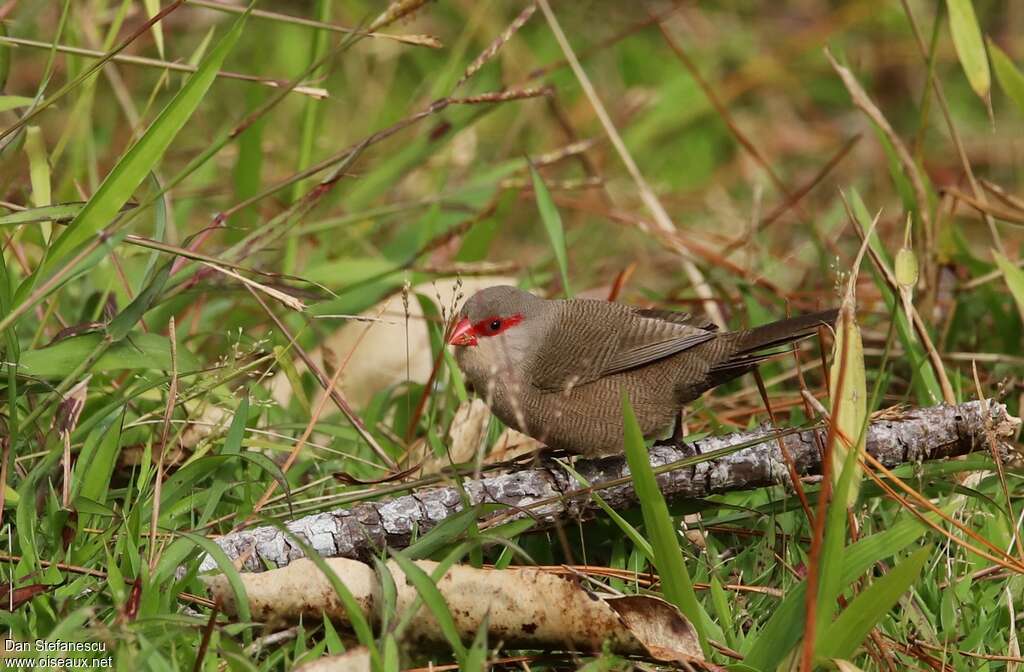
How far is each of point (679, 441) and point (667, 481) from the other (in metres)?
0.35

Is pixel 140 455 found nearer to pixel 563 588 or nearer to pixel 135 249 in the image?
pixel 135 249

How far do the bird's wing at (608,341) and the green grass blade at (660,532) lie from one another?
88 cm

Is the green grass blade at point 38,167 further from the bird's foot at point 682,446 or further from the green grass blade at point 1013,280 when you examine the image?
the green grass blade at point 1013,280

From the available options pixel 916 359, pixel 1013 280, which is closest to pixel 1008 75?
pixel 1013 280

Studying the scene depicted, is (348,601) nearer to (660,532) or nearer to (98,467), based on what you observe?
(660,532)

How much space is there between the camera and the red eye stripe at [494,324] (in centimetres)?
340

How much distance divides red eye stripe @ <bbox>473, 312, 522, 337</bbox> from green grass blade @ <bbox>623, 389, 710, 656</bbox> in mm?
1076

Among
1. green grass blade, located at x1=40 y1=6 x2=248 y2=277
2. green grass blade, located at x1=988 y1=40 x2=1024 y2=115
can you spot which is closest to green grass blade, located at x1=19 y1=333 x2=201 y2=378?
green grass blade, located at x1=40 y1=6 x2=248 y2=277

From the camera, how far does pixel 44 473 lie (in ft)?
8.61

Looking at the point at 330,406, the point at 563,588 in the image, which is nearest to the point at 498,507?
the point at 563,588

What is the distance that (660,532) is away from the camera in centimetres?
234

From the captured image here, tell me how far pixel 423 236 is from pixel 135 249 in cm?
143

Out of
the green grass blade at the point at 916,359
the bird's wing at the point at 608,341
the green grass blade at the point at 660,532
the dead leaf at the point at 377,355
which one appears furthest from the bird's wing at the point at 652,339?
the green grass blade at the point at 660,532

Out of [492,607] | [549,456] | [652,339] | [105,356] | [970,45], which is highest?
[970,45]
